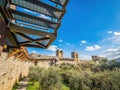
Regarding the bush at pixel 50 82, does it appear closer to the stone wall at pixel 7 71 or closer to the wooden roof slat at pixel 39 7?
the stone wall at pixel 7 71

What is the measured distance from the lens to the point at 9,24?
273 cm

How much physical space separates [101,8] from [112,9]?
1.17 m

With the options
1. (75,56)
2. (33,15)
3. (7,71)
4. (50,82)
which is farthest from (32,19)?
(75,56)

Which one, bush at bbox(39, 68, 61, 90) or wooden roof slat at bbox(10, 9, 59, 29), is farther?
bush at bbox(39, 68, 61, 90)

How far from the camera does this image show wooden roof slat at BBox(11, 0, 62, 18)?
244 centimetres

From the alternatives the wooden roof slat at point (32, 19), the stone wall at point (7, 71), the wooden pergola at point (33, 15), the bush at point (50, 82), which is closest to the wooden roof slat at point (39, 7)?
the wooden pergola at point (33, 15)

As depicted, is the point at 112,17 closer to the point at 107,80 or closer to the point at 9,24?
the point at 107,80

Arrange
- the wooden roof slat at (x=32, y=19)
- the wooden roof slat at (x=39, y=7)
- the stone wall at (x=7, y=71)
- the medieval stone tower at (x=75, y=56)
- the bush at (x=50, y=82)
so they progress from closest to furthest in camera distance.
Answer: the wooden roof slat at (x=39, y=7) → the wooden roof slat at (x=32, y=19) → the stone wall at (x=7, y=71) → the bush at (x=50, y=82) → the medieval stone tower at (x=75, y=56)

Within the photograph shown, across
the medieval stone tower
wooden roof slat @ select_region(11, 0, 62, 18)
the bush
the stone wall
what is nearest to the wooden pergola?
wooden roof slat @ select_region(11, 0, 62, 18)

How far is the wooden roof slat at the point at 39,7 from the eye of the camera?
2441 millimetres

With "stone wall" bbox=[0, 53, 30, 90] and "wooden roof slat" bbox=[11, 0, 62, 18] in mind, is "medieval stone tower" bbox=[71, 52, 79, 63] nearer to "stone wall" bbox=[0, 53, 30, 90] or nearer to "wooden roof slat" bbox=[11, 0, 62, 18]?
"stone wall" bbox=[0, 53, 30, 90]

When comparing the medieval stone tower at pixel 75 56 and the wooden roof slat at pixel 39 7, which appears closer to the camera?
the wooden roof slat at pixel 39 7

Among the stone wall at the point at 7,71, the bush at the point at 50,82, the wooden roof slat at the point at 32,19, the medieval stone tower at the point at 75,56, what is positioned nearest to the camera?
the wooden roof slat at the point at 32,19

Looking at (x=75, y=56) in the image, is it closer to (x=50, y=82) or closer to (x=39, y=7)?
(x=50, y=82)
